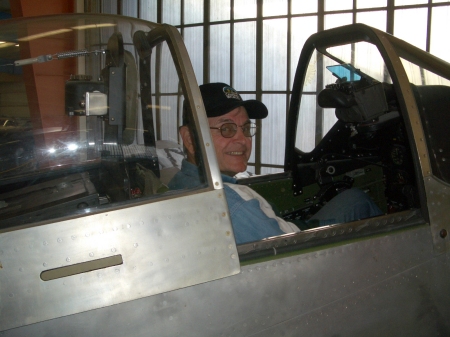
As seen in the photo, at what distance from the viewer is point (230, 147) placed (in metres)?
1.71

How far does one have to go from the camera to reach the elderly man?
4.34 feet

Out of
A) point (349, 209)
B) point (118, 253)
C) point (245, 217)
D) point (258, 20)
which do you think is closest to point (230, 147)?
point (245, 217)

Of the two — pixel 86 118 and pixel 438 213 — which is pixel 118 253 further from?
pixel 438 213

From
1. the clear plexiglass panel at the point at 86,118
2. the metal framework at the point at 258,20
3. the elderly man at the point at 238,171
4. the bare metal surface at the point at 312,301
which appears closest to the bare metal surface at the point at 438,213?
the bare metal surface at the point at 312,301

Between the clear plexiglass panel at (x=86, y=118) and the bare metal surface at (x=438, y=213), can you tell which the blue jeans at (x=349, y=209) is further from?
the clear plexiglass panel at (x=86, y=118)

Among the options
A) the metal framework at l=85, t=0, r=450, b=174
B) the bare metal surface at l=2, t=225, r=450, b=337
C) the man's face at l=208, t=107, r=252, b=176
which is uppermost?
the metal framework at l=85, t=0, r=450, b=174

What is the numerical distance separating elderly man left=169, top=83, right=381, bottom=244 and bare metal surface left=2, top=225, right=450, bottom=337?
0.19 m

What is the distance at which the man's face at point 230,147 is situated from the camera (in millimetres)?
1707

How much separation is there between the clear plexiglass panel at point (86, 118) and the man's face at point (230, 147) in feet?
0.81

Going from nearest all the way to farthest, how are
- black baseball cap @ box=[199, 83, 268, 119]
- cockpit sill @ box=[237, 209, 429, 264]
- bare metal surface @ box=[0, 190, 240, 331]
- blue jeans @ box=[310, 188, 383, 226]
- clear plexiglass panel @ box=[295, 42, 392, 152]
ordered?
1. bare metal surface @ box=[0, 190, 240, 331]
2. cockpit sill @ box=[237, 209, 429, 264]
3. black baseball cap @ box=[199, 83, 268, 119]
4. blue jeans @ box=[310, 188, 383, 226]
5. clear plexiglass panel @ box=[295, 42, 392, 152]

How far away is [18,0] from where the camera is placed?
216 inches

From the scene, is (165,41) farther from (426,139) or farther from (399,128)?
(399,128)

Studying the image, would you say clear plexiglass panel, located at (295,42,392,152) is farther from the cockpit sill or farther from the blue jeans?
the cockpit sill

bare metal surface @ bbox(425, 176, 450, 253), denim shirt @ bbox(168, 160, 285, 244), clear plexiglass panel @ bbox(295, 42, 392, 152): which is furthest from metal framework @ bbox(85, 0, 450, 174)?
denim shirt @ bbox(168, 160, 285, 244)
